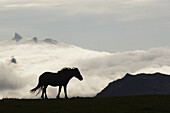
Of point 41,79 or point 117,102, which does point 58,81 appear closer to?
point 41,79

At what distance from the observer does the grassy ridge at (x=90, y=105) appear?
117 ft

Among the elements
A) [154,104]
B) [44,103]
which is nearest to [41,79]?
[44,103]

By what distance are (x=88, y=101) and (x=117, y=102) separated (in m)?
2.86

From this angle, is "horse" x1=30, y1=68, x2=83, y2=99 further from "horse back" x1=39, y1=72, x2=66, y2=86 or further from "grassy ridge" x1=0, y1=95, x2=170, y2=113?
"grassy ridge" x1=0, y1=95, x2=170, y2=113

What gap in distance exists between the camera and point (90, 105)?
127 feet

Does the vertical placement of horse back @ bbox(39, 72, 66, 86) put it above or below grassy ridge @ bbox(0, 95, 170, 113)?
above

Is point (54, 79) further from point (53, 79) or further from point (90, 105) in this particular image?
point (90, 105)

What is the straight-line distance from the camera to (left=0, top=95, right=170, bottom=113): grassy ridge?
3557 centimetres

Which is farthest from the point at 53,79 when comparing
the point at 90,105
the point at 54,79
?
the point at 90,105

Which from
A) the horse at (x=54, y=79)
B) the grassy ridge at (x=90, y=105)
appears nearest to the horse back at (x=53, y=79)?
the horse at (x=54, y=79)

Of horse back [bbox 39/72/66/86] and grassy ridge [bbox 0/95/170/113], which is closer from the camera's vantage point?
grassy ridge [bbox 0/95/170/113]

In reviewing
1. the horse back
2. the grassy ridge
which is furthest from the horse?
the grassy ridge

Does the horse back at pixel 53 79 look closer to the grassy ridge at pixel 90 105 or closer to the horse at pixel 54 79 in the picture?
the horse at pixel 54 79

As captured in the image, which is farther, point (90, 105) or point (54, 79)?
point (54, 79)
